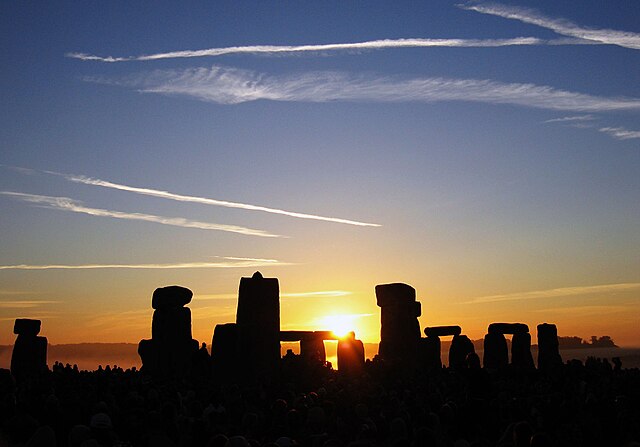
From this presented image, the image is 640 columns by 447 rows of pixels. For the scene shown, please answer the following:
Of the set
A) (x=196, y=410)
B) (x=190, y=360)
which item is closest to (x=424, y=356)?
(x=190, y=360)

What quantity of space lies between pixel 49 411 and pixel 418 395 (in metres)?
9.36

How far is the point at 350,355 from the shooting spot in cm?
3478

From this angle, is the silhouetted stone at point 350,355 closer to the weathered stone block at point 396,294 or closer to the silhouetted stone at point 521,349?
the weathered stone block at point 396,294

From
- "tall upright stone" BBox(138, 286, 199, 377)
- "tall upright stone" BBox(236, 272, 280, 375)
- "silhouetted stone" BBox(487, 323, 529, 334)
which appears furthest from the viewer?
"silhouetted stone" BBox(487, 323, 529, 334)

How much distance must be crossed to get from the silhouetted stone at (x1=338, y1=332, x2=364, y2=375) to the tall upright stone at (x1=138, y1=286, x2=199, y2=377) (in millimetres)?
6797

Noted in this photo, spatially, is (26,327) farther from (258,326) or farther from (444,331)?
(444,331)

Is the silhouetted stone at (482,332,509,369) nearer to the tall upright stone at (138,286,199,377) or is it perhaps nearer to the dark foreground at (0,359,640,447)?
the tall upright stone at (138,286,199,377)

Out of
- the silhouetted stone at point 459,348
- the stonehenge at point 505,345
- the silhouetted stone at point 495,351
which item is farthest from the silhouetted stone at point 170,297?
the silhouetted stone at point 495,351

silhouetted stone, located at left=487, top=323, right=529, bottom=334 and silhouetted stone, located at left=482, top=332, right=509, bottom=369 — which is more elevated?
silhouetted stone, located at left=487, top=323, right=529, bottom=334

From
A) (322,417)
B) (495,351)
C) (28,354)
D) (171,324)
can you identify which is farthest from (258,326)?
(495,351)

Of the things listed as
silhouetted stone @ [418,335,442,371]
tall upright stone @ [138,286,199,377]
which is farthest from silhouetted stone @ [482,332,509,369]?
tall upright stone @ [138,286,199,377]

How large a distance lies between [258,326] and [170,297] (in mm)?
4303

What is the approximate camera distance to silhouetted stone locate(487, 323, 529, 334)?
141 ft

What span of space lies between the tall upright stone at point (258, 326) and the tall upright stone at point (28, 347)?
12.0m
